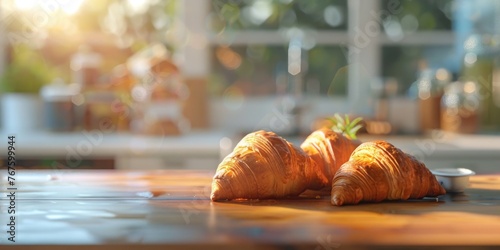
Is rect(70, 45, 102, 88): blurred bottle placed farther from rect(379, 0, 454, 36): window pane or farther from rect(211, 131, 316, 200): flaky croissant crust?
rect(211, 131, 316, 200): flaky croissant crust

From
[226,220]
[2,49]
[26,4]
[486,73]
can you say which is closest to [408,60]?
[486,73]

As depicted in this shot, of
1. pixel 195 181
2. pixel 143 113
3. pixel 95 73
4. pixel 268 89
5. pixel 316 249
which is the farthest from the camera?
pixel 268 89

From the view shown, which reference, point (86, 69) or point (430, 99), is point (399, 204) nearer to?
point (430, 99)

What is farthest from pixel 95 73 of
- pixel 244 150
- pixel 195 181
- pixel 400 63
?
pixel 244 150

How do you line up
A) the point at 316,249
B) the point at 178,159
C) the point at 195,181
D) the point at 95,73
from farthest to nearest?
the point at 95,73, the point at 178,159, the point at 195,181, the point at 316,249

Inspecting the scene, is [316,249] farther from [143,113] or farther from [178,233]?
[143,113]

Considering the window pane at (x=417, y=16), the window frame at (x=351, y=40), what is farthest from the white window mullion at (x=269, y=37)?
the window pane at (x=417, y=16)
